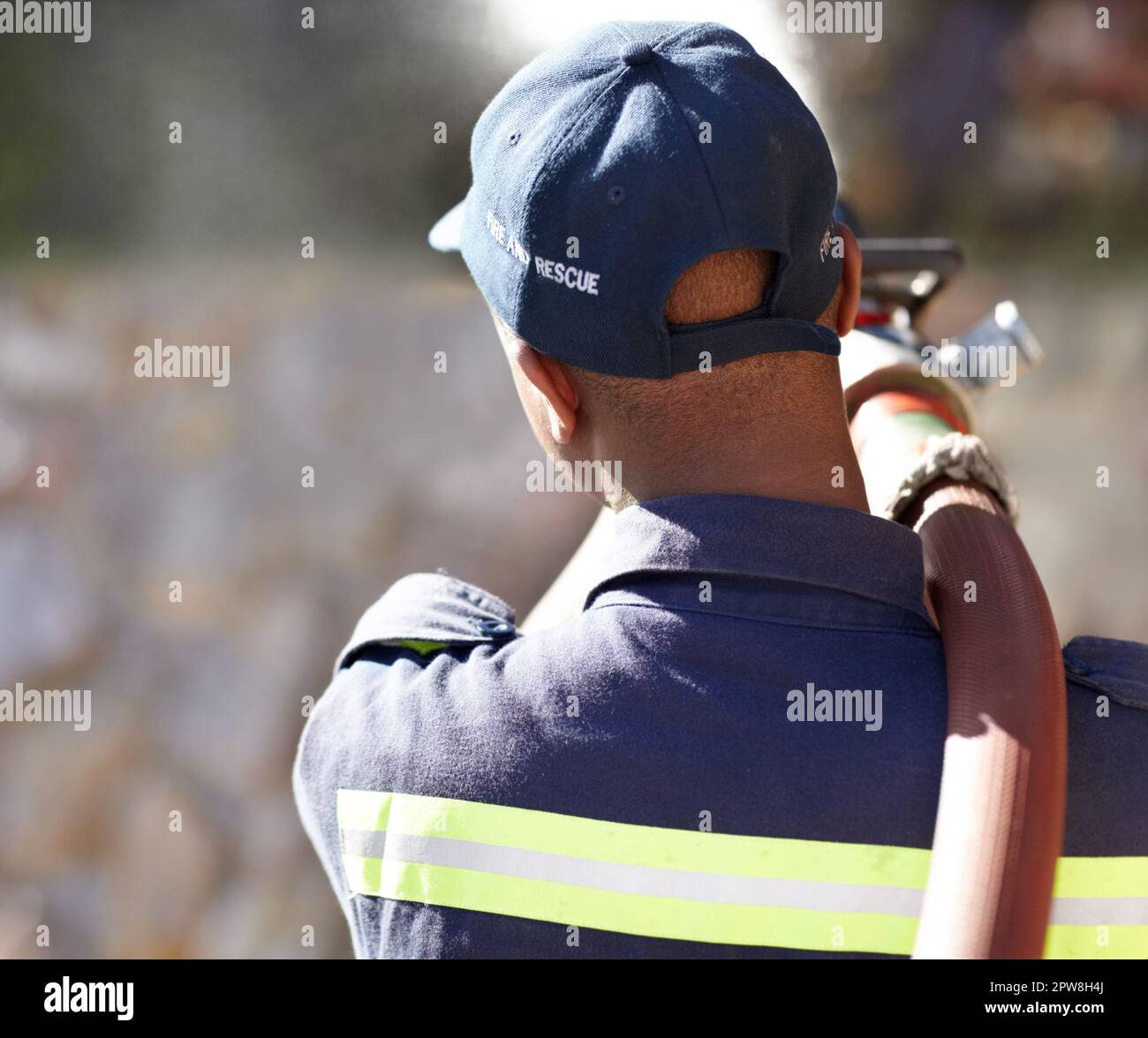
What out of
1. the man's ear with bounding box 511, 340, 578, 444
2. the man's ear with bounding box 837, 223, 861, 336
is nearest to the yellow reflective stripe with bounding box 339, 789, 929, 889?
the man's ear with bounding box 511, 340, 578, 444

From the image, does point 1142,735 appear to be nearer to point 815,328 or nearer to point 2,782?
point 815,328

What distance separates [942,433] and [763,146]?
34 centimetres

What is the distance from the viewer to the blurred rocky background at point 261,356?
2.03m

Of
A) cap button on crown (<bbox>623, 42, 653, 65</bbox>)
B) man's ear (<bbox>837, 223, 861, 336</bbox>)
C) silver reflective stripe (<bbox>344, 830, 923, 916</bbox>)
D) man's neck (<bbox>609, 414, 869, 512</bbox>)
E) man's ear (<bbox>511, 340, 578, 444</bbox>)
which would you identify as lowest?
silver reflective stripe (<bbox>344, 830, 923, 916</bbox>)

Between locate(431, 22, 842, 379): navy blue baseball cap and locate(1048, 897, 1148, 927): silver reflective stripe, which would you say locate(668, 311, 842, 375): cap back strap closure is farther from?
locate(1048, 897, 1148, 927): silver reflective stripe

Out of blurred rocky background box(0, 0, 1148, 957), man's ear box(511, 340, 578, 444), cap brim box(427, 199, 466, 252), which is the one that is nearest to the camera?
man's ear box(511, 340, 578, 444)

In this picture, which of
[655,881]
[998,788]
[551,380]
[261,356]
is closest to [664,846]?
[655,881]

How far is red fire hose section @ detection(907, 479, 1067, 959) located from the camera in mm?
655

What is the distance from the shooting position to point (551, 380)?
77cm

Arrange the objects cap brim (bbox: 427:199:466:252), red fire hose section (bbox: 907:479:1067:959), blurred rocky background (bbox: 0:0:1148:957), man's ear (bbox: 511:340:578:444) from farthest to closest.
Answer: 1. blurred rocky background (bbox: 0:0:1148:957)
2. cap brim (bbox: 427:199:466:252)
3. man's ear (bbox: 511:340:578:444)
4. red fire hose section (bbox: 907:479:1067:959)

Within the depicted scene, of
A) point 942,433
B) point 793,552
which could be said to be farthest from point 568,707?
point 942,433

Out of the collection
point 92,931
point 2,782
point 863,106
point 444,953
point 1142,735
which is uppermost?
point 863,106

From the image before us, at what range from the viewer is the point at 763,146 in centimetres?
72

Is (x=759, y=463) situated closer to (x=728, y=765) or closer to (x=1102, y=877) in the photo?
(x=728, y=765)
